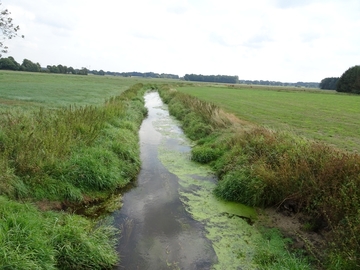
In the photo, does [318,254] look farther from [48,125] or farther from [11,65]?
[11,65]

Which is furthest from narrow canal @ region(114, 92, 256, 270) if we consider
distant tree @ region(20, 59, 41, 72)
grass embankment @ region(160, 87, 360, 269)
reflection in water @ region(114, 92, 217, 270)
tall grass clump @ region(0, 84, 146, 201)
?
distant tree @ region(20, 59, 41, 72)

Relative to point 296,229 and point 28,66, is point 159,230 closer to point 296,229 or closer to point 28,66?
point 296,229

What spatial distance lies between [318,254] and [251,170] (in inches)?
127

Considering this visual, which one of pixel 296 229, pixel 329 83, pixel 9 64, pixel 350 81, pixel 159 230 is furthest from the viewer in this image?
pixel 329 83

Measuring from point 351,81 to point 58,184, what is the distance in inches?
3765

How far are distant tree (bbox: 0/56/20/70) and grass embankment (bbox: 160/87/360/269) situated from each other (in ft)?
388

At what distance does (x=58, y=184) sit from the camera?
7.37 metres

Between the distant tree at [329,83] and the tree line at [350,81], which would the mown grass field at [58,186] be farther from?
the distant tree at [329,83]

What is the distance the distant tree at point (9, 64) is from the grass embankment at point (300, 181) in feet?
388

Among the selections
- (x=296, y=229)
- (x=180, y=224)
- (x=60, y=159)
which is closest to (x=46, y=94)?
(x=60, y=159)

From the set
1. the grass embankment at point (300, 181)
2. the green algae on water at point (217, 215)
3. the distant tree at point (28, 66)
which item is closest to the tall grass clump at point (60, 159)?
the green algae on water at point (217, 215)

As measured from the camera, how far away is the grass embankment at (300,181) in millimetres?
5168

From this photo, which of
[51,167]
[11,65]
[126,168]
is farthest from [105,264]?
[11,65]

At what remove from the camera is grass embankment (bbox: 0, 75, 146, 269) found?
182 inches
